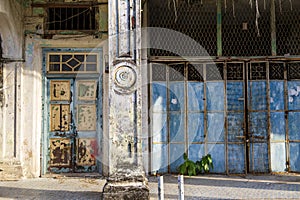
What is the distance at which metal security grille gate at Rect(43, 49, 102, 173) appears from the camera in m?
7.15

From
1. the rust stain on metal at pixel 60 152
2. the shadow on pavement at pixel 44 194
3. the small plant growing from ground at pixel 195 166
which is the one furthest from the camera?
the rust stain on metal at pixel 60 152

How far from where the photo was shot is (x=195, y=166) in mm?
7105

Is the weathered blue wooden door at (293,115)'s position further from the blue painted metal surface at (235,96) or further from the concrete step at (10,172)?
the concrete step at (10,172)

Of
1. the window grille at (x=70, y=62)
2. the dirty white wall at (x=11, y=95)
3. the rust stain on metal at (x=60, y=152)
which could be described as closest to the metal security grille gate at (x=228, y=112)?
the window grille at (x=70, y=62)

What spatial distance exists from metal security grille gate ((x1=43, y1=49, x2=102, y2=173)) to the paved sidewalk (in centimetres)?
56

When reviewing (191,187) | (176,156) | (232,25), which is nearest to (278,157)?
(176,156)

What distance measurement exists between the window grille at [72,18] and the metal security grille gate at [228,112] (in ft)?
5.55

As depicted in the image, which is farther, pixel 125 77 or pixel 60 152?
pixel 60 152

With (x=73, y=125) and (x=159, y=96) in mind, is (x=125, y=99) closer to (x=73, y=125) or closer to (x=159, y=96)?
(x=159, y=96)

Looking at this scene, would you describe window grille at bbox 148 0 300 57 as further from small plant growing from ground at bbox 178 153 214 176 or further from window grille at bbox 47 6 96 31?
small plant growing from ground at bbox 178 153 214 176

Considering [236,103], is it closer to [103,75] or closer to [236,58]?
[236,58]

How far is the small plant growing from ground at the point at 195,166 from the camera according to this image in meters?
7.01

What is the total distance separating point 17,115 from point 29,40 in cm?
156

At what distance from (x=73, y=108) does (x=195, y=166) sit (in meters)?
2.83
